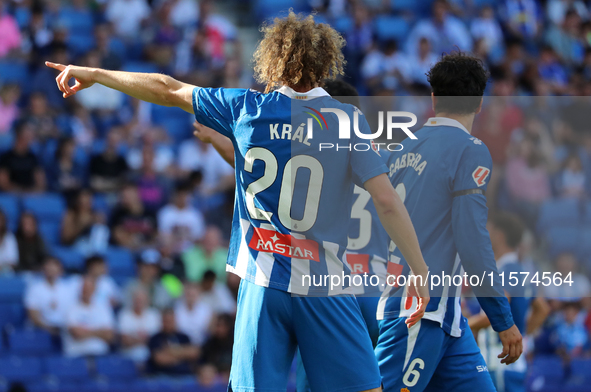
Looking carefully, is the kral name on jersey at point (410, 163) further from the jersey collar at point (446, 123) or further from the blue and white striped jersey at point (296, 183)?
the blue and white striped jersey at point (296, 183)

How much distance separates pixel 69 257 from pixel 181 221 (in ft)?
5.14

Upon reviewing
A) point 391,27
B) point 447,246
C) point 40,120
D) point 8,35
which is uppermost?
point 391,27

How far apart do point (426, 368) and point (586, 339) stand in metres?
6.48

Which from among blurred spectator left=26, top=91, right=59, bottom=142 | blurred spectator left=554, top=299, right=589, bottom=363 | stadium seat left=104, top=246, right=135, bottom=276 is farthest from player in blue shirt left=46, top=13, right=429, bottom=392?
blurred spectator left=26, top=91, right=59, bottom=142

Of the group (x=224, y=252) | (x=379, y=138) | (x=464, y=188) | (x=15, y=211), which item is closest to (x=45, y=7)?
(x=15, y=211)

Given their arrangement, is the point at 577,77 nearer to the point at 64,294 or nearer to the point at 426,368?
the point at 64,294

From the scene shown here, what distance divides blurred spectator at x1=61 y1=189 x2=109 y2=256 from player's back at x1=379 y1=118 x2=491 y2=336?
20.9 ft

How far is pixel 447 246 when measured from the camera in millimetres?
3979

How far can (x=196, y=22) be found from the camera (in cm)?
1281

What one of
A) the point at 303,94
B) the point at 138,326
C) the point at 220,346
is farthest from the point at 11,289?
the point at 303,94

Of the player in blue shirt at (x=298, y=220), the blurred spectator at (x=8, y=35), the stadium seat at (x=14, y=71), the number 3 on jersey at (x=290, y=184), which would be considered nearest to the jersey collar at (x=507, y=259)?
the player in blue shirt at (x=298, y=220)

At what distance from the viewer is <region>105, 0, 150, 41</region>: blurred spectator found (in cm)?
1248

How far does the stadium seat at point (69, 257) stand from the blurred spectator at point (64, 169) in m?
0.94

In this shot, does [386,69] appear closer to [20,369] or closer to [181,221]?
[181,221]
